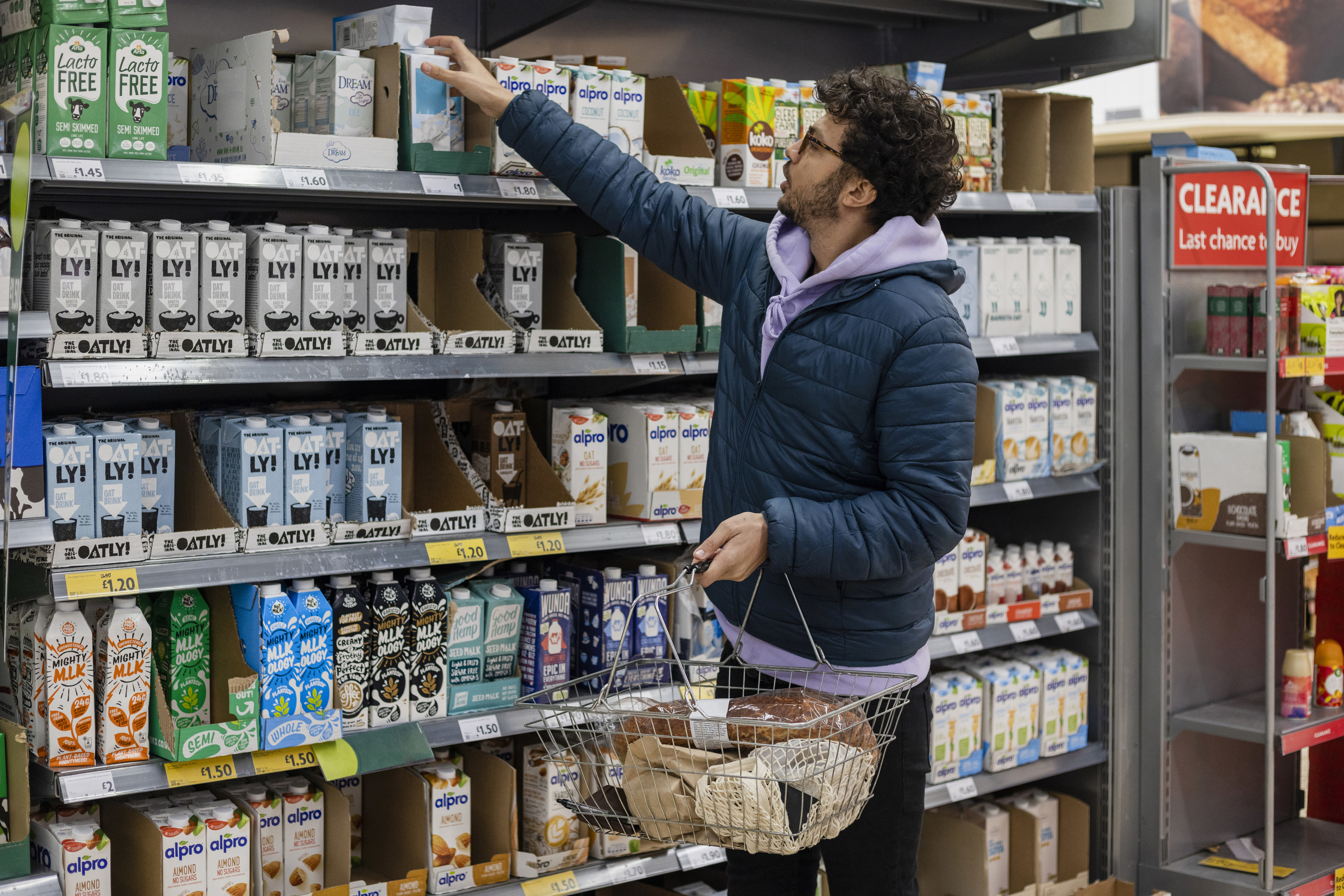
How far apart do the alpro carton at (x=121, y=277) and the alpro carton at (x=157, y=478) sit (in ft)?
0.68

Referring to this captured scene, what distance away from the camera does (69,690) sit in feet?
7.98

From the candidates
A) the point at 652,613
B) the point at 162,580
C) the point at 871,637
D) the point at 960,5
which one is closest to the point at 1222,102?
the point at 960,5

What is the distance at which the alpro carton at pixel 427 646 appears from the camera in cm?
281

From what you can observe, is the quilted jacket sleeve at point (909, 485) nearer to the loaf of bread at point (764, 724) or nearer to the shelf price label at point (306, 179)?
the loaf of bread at point (764, 724)

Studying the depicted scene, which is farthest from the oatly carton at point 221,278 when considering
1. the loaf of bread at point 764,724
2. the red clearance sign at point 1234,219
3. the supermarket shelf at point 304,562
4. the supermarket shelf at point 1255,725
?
the supermarket shelf at point 1255,725

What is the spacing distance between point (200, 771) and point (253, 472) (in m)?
0.55

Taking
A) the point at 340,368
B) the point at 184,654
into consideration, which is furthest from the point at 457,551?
the point at 184,654

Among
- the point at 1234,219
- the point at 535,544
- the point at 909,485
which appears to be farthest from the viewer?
the point at 1234,219

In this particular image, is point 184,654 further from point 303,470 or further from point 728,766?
point 728,766

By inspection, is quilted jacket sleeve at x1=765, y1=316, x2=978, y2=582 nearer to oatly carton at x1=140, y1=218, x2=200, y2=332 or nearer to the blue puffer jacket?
→ the blue puffer jacket

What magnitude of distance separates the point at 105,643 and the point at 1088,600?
2.62 meters

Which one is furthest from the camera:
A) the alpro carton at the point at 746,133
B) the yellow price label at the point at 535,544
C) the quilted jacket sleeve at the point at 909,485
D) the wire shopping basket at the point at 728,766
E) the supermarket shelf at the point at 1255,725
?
the supermarket shelf at the point at 1255,725

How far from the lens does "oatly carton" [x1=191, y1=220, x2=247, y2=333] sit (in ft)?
8.21

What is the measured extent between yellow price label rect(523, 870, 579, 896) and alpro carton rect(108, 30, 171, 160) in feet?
5.47
